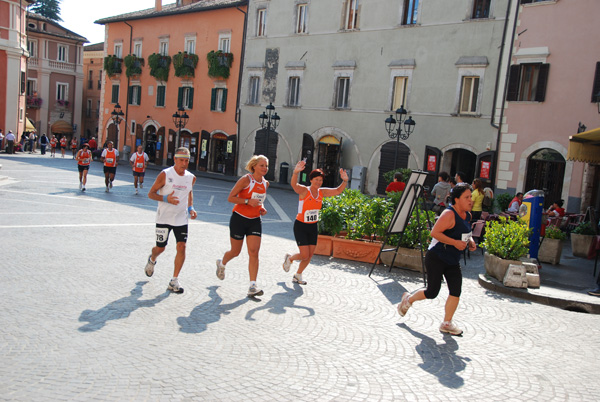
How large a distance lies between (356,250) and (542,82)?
13.7 m

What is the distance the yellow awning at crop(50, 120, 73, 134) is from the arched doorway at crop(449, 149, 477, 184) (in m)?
46.5

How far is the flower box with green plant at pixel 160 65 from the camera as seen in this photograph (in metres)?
39.6

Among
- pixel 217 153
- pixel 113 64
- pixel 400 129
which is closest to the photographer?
pixel 400 129

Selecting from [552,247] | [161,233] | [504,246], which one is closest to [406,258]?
[504,246]

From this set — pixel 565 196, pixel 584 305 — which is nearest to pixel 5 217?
pixel 584 305

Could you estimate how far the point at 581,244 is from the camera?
44.3 ft

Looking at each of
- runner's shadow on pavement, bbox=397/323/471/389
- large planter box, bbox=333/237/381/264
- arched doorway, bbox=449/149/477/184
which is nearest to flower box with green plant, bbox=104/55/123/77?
arched doorway, bbox=449/149/477/184

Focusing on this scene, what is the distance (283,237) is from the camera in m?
12.9

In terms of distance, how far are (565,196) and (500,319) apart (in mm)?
14311

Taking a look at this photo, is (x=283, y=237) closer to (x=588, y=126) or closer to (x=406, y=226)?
(x=406, y=226)

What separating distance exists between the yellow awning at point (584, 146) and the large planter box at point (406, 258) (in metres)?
4.74

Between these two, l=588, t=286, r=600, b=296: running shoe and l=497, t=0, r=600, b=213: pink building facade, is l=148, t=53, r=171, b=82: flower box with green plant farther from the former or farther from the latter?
l=588, t=286, r=600, b=296: running shoe

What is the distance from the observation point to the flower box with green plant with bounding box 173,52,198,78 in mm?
37562

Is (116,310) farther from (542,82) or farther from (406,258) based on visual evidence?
(542,82)
